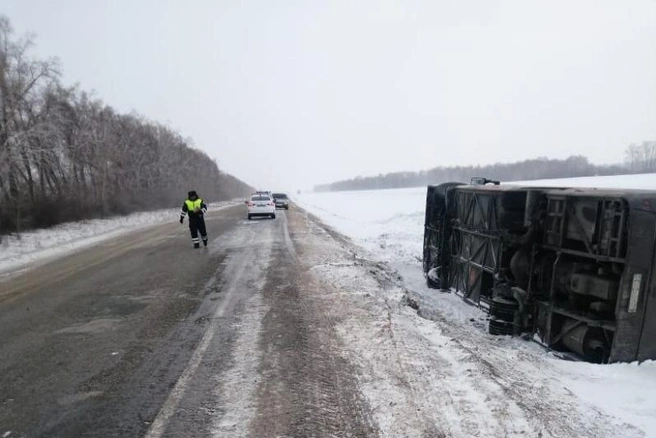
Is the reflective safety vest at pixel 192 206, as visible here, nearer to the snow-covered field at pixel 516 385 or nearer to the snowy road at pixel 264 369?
the snowy road at pixel 264 369

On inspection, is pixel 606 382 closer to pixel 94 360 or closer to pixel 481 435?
pixel 481 435

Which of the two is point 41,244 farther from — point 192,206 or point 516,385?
point 516,385

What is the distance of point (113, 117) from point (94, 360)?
48.6m

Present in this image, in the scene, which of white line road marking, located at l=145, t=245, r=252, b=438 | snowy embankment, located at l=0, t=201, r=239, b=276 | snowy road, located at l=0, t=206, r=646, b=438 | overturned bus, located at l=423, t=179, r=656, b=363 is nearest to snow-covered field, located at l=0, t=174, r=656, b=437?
snowy road, located at l=0, t=206, r=646, b=438

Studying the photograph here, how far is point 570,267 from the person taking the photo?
19.9 ft

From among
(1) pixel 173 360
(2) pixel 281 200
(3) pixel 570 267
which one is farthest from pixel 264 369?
(2) pixel 281 200

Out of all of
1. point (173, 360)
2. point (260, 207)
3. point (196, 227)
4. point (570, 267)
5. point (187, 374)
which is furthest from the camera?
point (260, 207)

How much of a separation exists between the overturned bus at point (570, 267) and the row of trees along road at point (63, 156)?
20055 mm

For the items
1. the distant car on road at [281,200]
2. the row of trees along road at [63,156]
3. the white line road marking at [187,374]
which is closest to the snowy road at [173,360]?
the white line road marking at [187,374]

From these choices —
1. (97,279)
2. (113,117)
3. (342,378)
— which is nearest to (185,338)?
(342,378)

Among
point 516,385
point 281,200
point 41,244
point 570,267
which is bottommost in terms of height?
point 281,200

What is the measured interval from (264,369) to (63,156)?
3487 cm

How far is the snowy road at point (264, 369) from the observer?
3.49 m

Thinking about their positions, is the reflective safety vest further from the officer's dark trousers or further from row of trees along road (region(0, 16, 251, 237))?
row of trees along road (region(0, 16, 251, 237))
